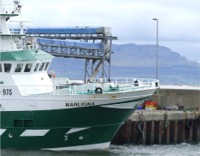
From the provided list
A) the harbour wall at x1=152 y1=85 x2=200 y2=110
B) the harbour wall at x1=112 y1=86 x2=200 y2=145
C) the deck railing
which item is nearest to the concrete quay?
the harbour wall at x1=112 y1=86 x2=200 y2=145

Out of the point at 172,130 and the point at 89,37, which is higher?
the point at 89,37

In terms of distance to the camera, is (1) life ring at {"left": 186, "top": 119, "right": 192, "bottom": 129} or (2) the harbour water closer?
(2) the harbour water

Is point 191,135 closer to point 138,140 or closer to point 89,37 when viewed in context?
point 138,140

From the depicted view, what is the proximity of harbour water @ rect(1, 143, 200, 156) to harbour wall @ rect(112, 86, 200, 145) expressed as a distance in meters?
Result: 1.17

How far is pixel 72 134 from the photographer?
40.8 m

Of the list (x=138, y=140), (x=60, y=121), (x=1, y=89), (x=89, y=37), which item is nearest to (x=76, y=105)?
(x=60, y=121)

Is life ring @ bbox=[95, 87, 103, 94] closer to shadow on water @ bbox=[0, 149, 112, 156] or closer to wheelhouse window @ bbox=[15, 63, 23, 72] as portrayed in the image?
shadow on water @ bbox=[0, 149, 112, 156]

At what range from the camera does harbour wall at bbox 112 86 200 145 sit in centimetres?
4703

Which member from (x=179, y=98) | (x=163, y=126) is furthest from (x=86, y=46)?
(x=163, y=126)

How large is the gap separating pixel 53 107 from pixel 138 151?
5.79 meters

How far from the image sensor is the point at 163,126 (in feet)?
159

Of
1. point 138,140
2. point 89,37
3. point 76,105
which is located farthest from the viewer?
point 89,37

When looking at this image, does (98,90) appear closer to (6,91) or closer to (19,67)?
(19,67)

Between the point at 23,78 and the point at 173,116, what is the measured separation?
11.8 metres
